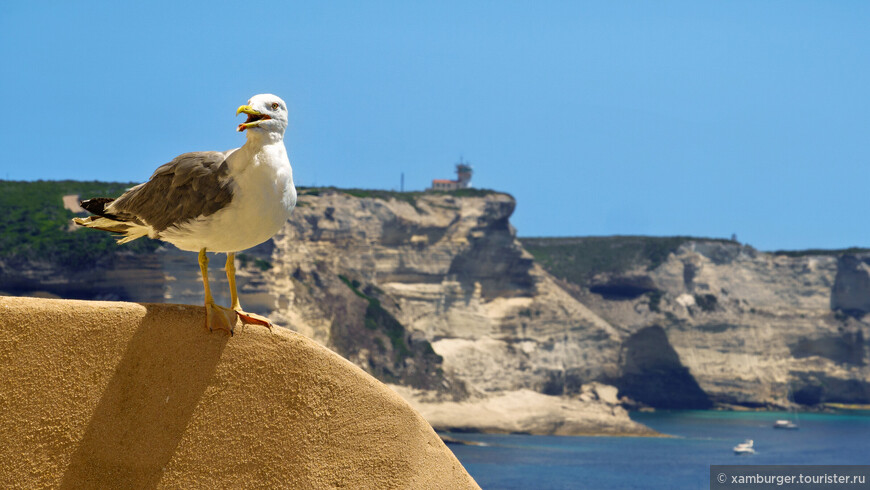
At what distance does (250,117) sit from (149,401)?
192 cm

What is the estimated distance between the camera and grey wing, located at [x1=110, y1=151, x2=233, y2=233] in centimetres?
605

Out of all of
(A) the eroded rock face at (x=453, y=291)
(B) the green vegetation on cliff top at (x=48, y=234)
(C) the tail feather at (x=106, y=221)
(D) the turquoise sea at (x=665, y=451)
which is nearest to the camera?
(C) the tail feather at (x=106, y=221)

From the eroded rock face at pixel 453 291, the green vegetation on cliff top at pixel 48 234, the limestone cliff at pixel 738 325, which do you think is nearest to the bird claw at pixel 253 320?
the green vegetation on cliff top at pixel 48 234

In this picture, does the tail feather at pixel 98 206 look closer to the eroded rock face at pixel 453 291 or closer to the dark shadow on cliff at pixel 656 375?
the eroded rock face at pixel 453 291

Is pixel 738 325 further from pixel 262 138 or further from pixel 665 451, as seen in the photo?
pixel 262 138

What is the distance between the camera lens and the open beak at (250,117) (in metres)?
5.72

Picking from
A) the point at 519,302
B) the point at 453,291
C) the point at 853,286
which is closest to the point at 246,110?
the point at 453,291

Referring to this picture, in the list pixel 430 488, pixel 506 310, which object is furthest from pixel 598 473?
pixel 430 488

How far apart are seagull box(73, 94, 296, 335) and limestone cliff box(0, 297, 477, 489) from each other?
32cm

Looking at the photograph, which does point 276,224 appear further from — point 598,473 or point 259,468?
point 598,473

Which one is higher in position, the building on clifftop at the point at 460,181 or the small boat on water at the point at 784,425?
the building on clifftop at the point at 460,181

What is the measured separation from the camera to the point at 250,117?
19.0ft

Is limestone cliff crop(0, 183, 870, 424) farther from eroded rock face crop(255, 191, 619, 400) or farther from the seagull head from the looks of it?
the seagull head

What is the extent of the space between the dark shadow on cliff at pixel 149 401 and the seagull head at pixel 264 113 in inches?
52.2
